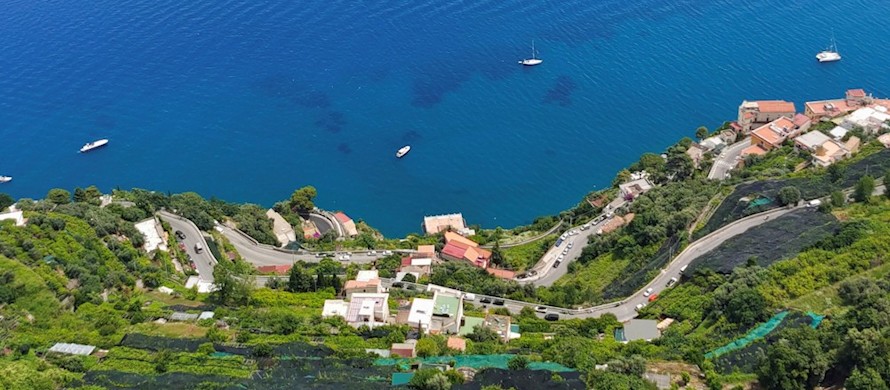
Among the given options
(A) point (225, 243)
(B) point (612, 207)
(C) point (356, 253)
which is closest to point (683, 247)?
(B) point (612, 207)

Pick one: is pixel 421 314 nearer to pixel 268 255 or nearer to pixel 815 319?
pixel 815 319

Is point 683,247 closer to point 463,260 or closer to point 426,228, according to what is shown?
point 463,260

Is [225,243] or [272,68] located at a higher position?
[272,68]

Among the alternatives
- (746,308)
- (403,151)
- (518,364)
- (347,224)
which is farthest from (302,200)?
(746,308)

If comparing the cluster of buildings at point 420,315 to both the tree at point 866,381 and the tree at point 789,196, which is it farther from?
the tree at point 789,196

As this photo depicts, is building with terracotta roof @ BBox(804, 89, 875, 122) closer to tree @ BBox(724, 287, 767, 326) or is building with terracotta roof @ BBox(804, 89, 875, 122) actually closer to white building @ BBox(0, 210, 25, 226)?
tree @ BBox(724, 287, 767, 326)
